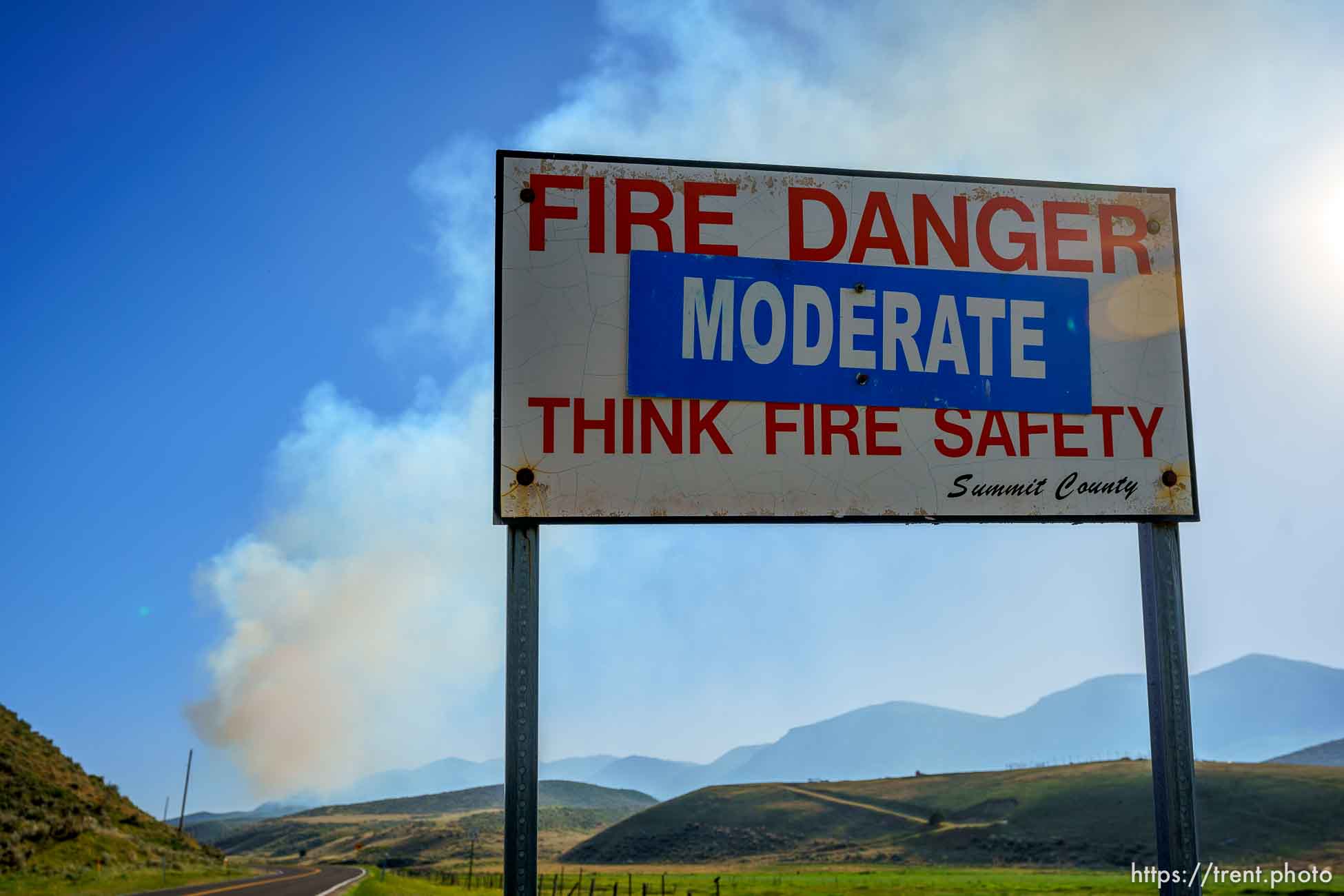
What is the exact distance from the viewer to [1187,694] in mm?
7793

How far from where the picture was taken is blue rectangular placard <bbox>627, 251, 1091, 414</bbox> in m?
8.00

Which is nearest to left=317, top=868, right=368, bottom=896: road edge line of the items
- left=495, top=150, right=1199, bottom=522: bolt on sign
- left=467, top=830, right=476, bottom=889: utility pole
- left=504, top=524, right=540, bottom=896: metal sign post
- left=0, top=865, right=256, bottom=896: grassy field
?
left=0, top=865, right=256, bottom=896: grassy field

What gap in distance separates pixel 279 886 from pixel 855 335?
41640 millimetres

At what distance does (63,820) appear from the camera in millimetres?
54250

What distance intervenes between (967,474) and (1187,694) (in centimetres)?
210

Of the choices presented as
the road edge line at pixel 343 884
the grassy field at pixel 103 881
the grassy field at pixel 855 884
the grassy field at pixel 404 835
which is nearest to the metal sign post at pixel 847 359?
the grassy field at pixel 855 884

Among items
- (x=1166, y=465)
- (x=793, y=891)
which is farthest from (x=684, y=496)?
(x=793, y=891)

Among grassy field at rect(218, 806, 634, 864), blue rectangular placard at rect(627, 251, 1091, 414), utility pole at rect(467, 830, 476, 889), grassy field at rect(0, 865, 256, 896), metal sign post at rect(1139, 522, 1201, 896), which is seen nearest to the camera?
metal sign post at rect(1139, 522, 1201, 896)

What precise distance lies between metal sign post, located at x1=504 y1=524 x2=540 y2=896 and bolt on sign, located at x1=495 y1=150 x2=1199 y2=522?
596mm

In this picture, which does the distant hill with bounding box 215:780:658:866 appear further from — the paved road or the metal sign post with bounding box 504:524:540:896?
the metal sign post with bounding box 504:524:540:896

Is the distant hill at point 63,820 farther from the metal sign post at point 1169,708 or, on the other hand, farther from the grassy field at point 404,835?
the metal sign post at point 1169,708

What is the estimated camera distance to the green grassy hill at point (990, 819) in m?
83.2

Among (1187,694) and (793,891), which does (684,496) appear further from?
(793,891)

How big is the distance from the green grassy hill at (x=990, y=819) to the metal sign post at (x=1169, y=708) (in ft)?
249
